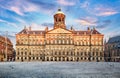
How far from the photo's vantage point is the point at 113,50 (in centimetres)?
9800

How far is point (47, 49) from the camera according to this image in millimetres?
92188

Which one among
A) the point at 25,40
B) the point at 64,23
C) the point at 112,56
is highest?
the point at 64,23

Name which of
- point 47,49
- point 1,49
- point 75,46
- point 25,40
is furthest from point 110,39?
point 1,49

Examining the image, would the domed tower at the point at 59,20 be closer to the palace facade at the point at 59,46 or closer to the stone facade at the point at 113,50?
the palace facade at the point at 59,46

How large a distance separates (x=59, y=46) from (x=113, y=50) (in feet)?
84.5

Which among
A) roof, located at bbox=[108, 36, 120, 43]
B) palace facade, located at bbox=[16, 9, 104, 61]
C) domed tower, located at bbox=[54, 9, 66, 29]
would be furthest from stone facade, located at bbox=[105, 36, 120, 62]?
domed tower, located at bbox=[54, 9, 66, 29]

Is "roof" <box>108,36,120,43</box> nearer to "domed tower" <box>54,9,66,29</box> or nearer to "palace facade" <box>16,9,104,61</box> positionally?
"palace facade" <box>16,9,104,61</box>

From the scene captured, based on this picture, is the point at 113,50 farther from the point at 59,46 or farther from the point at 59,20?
the point at 59,20

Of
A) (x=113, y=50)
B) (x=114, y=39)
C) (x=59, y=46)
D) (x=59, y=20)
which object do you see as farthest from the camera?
(x=114, y=39)

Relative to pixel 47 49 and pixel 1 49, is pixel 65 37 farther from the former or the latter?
pixel 1 49

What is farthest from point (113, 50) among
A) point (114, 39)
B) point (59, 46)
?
point (59, 46)

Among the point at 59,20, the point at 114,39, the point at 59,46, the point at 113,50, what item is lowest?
the point at 113,50

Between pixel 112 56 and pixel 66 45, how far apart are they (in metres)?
22.4

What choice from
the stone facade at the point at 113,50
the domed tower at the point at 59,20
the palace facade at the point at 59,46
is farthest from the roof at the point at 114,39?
the domed tower at the point at 59,20
